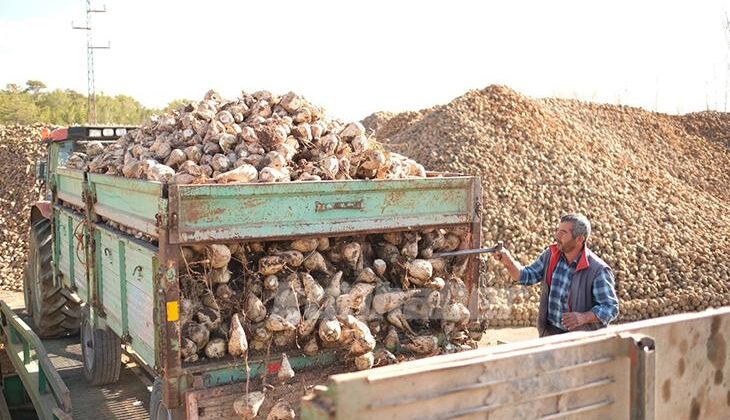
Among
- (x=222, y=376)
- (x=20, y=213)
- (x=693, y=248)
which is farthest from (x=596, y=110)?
(x=222, y=376)

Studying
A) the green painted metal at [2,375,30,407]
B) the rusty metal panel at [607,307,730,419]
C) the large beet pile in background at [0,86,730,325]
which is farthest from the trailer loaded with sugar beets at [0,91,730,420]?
the large beet pile in background at [0,86,730,325]

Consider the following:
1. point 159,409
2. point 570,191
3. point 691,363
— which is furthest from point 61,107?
point 691,363

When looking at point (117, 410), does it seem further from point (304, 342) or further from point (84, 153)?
point (84, 153)

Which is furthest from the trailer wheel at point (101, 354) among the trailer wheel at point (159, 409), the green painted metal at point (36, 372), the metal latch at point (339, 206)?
the metal latch at point (339, 206)

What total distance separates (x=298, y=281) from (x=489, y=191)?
939cm

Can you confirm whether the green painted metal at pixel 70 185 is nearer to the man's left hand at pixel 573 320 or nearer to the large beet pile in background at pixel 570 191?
the man's left hand at pixel 573 320

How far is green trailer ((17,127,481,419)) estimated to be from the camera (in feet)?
12.4

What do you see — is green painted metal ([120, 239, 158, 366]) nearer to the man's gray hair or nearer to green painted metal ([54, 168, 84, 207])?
green painted metal ([54, 168, 84, 207])

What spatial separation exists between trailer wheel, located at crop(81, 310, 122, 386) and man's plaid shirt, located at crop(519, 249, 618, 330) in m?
3.23

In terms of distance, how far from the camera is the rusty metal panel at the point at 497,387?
2.05 m

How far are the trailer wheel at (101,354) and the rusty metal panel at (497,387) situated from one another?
391 centimetres

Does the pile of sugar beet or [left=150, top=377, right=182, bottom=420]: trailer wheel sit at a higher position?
the pile of sugar beet

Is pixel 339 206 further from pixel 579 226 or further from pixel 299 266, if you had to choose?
pixel 579 226

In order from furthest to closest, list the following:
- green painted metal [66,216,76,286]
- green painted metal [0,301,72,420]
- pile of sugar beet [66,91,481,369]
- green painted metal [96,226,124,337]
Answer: green painted metal [66,216,76,286] → green painted metal [0,301,72,420] → green painted metal [96,226,124,337] → pile of sugar beet [66,91,481,369]
